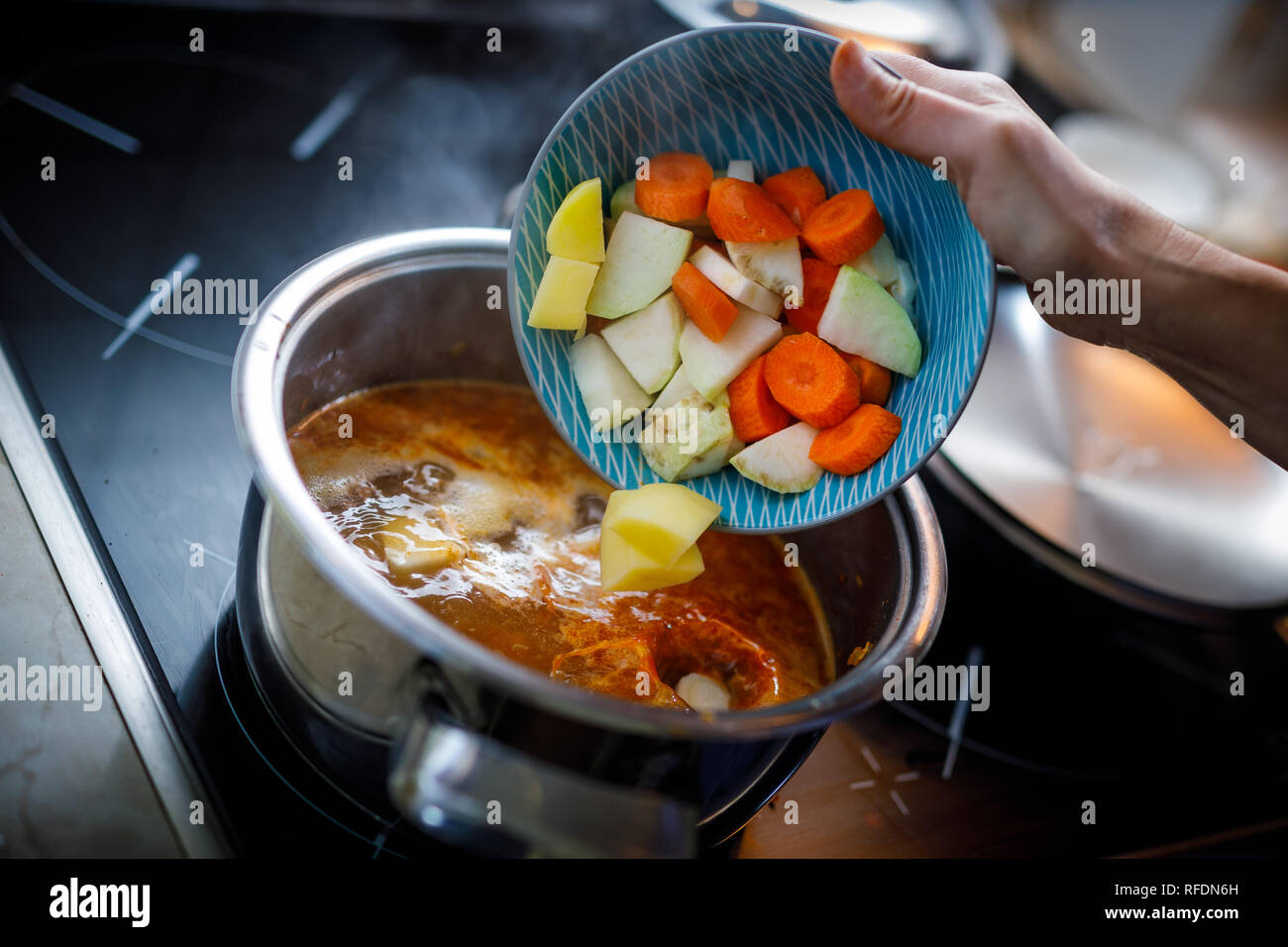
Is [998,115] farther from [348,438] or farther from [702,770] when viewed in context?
[348,438]

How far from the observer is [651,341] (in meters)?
1.01

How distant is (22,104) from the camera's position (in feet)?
4.66

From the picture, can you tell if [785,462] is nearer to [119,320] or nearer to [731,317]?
[731,317]

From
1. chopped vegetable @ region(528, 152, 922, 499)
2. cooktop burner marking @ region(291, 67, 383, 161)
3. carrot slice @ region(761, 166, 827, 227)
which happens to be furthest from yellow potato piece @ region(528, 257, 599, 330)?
cooktop burner marking @ region(291, 67, 383, 161)

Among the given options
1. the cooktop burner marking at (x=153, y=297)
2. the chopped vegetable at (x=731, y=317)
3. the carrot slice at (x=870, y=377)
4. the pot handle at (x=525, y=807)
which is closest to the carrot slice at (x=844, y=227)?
the chopped vegetable at (x=731, y=317)

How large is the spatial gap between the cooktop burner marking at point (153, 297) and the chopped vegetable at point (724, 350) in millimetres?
713

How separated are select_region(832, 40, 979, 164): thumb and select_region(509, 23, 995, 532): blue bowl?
0.15 feet

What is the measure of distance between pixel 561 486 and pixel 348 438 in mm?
270

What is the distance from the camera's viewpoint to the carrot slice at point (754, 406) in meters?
1.00

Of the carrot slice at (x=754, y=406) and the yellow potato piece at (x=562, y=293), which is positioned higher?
the yellow potato piece at (x=562, y=293)

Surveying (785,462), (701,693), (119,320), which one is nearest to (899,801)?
(701,693)

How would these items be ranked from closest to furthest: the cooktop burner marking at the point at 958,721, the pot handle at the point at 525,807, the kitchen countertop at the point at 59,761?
the pot handle at the point at 525,807 < the kitchen countertop at the point at 59,761 < the cooktop burner marking at the point at 958,721

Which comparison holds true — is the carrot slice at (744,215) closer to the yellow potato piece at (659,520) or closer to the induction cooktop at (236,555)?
the yellow potato piece at (659,520)

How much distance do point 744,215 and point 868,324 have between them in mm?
167
